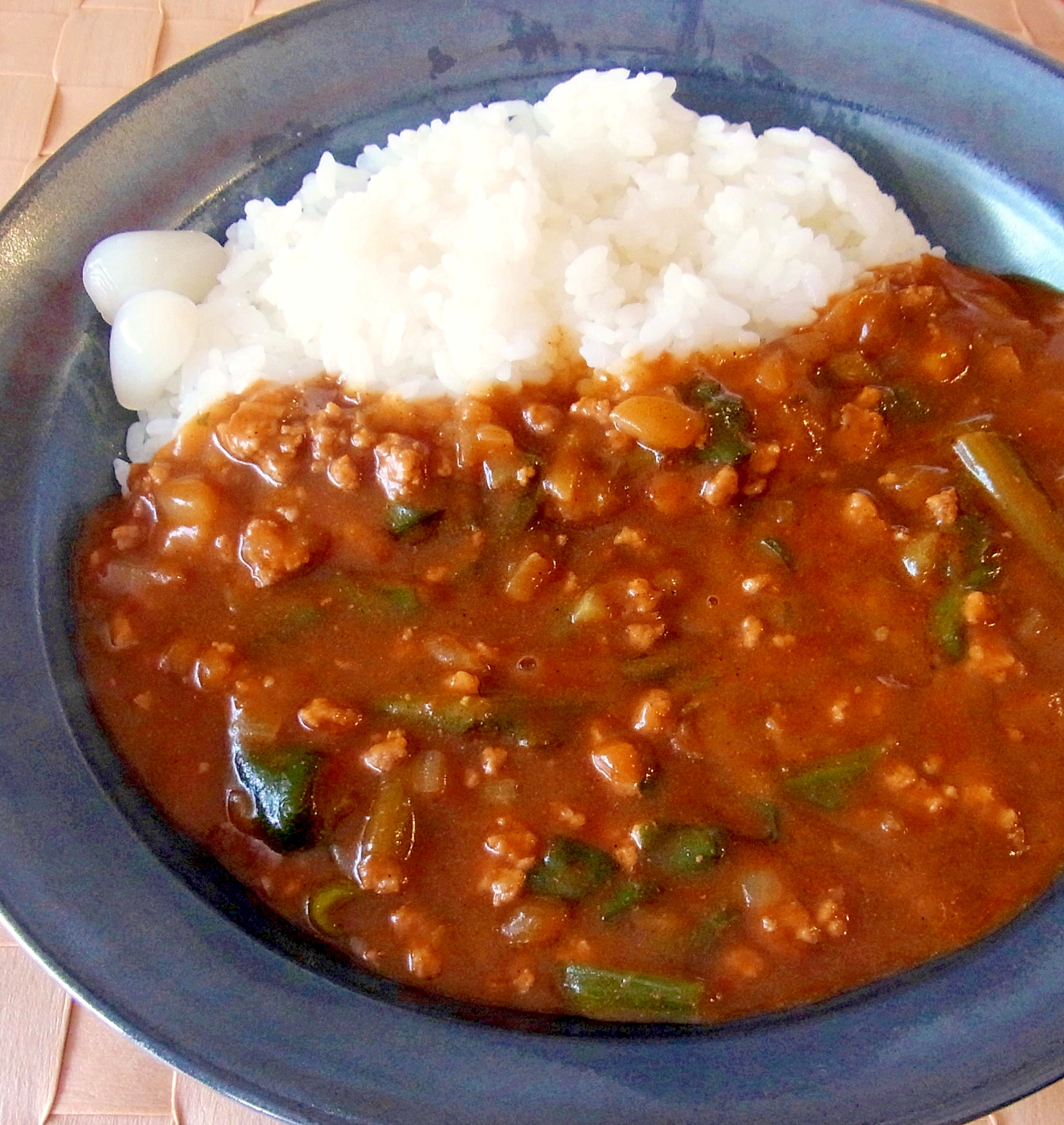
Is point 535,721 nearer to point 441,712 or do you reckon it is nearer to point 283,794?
point 441,712

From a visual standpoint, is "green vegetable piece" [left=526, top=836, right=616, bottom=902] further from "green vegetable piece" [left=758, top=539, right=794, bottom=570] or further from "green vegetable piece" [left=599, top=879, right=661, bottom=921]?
"green vegetable piece" [left=758, top=539, right=794, bottom=570]

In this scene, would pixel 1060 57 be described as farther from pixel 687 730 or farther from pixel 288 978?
pixel 288 978

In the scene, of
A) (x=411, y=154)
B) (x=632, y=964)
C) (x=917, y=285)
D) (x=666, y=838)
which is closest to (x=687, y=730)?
(x=666, y=838)

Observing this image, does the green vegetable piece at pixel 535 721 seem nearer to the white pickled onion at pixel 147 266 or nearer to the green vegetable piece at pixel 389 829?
the green vegetable piece at pixel 389 829

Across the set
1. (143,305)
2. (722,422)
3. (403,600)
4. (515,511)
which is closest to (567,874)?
(403,600)

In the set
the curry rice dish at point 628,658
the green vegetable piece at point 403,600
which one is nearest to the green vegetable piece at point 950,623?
the curry rice dish at point 628,658

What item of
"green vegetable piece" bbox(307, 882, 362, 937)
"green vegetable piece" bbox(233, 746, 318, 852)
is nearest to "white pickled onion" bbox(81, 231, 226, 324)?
"green vegetable piece" bbox(233, 746, 318, 852)
